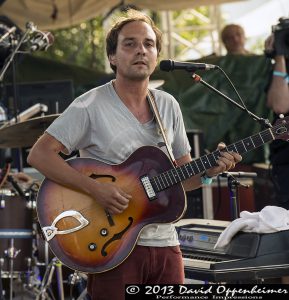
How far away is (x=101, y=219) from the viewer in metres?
3.95

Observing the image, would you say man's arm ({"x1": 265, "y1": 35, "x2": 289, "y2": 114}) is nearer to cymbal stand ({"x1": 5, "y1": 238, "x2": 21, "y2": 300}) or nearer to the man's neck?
Result: the man's neck

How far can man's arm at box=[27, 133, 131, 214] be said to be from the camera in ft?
12.8

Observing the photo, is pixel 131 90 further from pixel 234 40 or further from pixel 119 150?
pixel 234 40

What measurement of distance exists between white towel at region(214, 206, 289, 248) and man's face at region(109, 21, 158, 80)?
3.48ft

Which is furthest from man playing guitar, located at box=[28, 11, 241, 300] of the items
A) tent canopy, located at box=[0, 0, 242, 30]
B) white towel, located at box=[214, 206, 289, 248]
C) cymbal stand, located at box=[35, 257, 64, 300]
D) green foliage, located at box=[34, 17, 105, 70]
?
green foliage, located at box=[34, 17, 105, 70]

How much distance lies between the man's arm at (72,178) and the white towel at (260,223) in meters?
0.82

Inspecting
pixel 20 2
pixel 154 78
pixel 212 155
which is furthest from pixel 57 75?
pixel 212 155

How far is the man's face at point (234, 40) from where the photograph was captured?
873cm

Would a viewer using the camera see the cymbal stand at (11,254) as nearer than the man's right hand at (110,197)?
No

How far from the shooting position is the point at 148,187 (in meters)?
3.96

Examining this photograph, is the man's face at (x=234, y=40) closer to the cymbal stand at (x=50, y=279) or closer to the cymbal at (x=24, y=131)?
the cymbal at (x=24, y=131)

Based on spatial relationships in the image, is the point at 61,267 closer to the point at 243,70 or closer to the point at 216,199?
the point at 216,199

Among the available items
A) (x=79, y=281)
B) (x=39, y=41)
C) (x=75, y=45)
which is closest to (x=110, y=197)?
(x=79, y=281)

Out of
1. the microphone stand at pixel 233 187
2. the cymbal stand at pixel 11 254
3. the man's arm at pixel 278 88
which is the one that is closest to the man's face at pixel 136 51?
the microphone stand at pixel 233 187
